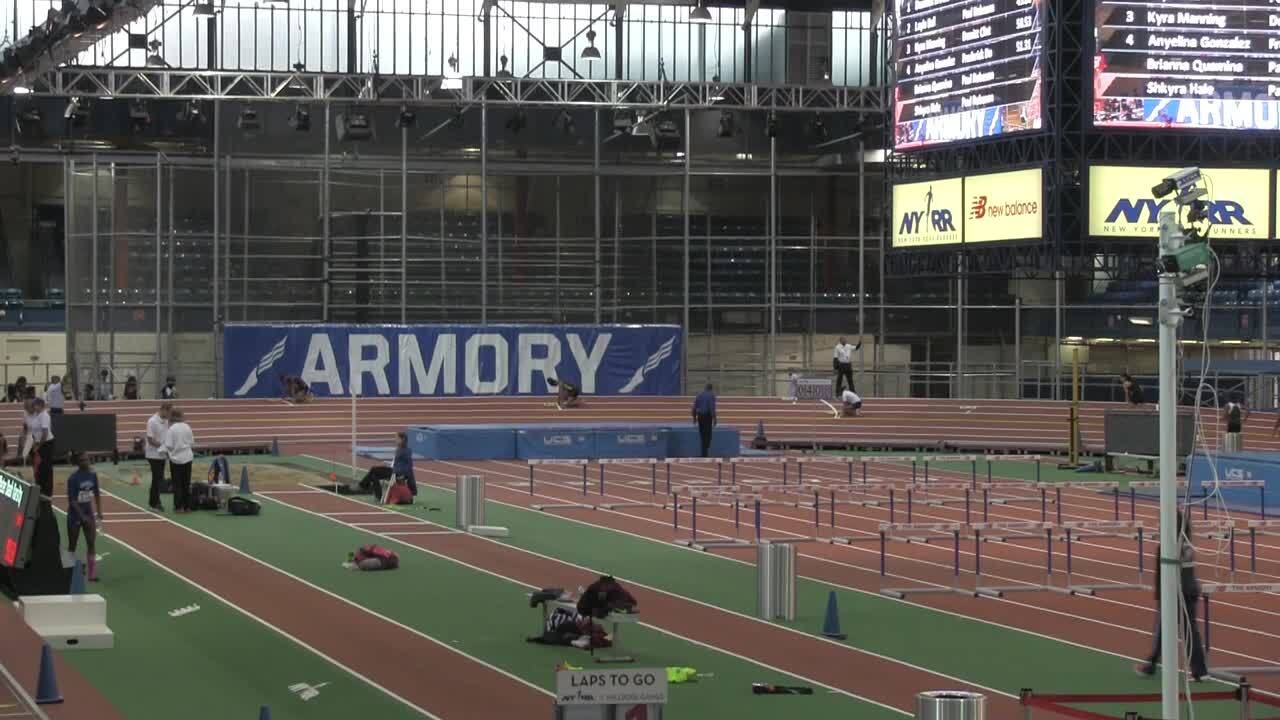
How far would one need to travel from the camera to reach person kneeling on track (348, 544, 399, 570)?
72.6ft

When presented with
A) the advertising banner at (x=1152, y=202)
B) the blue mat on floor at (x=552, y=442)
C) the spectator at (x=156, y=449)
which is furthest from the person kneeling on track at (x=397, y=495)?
the advertising banner at (x=1152, y=202)

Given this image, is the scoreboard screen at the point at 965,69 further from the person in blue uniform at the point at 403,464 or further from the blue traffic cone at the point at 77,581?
the blue traffic cone at the point at 77,581

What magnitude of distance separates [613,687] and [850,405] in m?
39.6

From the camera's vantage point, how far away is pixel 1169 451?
10.8 meters

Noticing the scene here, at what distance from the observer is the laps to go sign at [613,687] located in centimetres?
998

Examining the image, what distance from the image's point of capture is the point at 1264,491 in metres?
31.0

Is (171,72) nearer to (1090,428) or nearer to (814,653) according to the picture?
(1090,428)

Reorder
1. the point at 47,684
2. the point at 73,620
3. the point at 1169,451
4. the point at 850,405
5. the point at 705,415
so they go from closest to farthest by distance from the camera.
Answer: the point at 1169,451 < the point at 47,684 < the point at 73,620 < the point at 705,415 < the point at 850,405

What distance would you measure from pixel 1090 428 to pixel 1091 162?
1139 cm

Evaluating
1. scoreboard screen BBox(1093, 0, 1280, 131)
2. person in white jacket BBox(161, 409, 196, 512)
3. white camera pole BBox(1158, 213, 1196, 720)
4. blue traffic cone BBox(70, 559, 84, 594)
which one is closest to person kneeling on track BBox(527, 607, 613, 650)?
blue traffic cone BBox(70, 559, 84, 594)

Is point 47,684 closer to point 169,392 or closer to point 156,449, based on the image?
point 156,449

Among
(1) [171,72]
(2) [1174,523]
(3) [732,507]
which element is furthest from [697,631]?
(1) [171,72]

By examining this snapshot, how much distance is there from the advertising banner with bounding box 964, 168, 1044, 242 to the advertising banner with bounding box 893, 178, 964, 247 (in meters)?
0.32

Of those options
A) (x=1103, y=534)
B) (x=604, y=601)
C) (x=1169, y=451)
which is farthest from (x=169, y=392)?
(x=1169, y=451)
